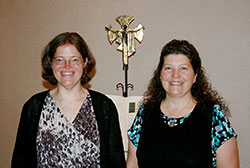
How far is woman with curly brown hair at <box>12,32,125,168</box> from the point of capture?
160cm

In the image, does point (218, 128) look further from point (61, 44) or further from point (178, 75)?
point (61, 44)

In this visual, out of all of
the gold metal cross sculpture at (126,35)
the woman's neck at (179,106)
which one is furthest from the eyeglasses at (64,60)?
the gold metal cross sculpture at (126,35)

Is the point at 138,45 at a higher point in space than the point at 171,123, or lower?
higher

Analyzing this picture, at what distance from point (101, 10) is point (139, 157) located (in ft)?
5.80

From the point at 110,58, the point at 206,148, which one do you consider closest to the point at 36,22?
the point at 110,58

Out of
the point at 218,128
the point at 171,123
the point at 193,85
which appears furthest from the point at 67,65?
the point at 218,128

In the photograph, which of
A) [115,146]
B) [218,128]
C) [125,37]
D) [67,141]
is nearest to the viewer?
[218,128]

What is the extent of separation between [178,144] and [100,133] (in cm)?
51

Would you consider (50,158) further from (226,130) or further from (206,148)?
(226,130)

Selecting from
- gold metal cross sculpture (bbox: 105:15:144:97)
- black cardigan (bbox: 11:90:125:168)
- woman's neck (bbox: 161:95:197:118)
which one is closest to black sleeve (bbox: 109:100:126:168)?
black cardigan (bbox: 11:90:125:168)

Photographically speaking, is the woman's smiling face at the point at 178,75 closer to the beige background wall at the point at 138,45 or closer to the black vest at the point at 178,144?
the black vest at the point at 178,144

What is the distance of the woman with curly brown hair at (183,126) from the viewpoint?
149 centimetres

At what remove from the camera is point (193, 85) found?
1.76 meters

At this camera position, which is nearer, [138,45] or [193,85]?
[193,85]
